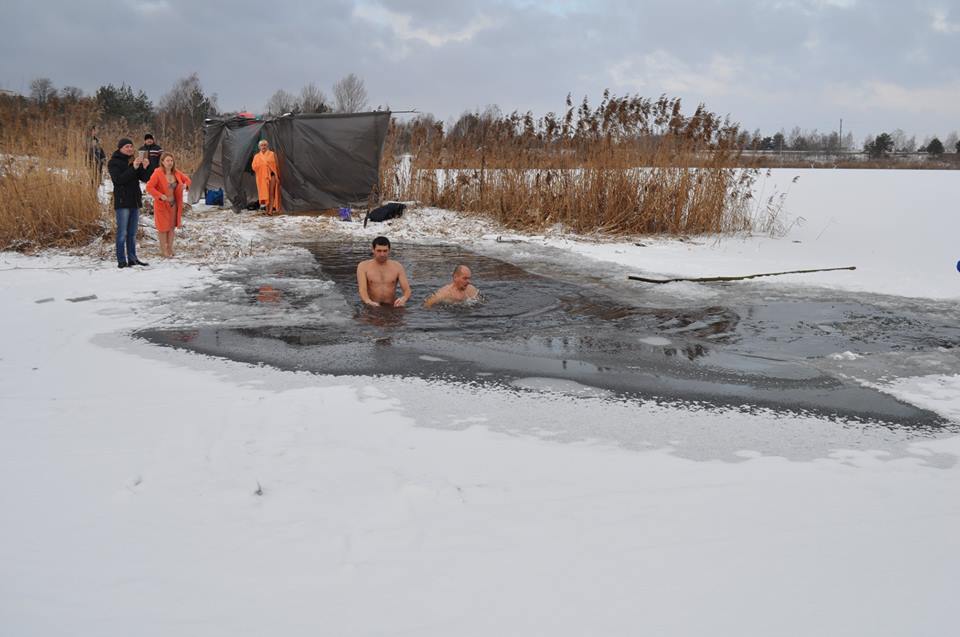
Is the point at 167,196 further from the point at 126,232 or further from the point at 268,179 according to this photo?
the point at 268,179

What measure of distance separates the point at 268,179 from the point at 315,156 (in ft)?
3.86

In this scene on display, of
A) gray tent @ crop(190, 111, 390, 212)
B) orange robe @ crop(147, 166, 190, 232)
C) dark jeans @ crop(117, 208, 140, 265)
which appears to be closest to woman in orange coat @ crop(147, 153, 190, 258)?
orange robe @ crop(147, 166, 190, 232)

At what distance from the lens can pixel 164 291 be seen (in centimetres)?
864

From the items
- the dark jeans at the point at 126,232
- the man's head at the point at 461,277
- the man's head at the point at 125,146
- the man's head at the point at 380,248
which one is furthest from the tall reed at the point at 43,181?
the man's head at the point at 461,277

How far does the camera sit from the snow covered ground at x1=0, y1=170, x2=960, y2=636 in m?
2.59

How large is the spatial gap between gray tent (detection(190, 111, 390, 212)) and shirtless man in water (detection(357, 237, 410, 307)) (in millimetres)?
10274

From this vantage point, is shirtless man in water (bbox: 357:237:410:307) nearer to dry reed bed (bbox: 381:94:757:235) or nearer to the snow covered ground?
the snow covered ground

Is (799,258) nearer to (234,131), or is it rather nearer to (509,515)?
(509,515)

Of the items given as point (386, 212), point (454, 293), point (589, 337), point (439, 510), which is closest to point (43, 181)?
point (386, 212)

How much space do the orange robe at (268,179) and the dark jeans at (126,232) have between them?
24.3 ft

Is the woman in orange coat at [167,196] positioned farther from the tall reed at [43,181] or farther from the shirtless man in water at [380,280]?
the shirtless man in water at [380,280]

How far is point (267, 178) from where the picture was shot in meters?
17.7

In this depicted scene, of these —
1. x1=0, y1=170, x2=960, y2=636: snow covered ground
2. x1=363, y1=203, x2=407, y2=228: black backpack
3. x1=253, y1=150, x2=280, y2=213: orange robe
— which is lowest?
x1=0, y1=170, x2=960, y2=636: snow covered ground

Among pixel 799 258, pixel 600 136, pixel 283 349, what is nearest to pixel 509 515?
pixel 283 349
